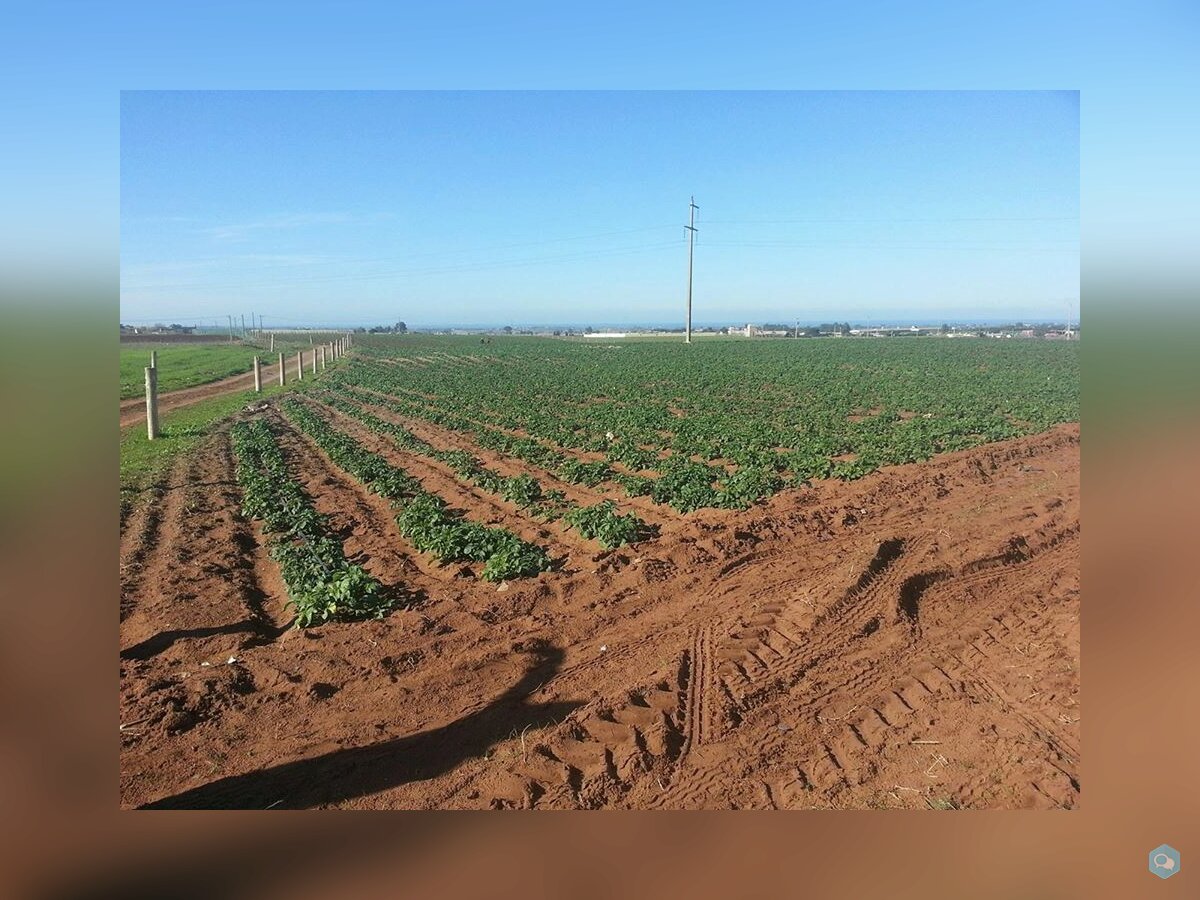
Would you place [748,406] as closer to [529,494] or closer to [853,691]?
[529,494]

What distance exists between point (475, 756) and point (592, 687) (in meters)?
0.87

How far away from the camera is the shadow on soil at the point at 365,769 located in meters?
3.60

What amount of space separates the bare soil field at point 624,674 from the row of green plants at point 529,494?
265mm

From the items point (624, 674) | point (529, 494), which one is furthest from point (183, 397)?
point (624, 674)

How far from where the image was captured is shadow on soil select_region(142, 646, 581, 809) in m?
3.60

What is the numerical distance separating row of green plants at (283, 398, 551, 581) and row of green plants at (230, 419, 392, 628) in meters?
0.71

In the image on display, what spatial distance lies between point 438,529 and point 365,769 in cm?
320

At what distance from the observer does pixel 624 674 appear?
456cm

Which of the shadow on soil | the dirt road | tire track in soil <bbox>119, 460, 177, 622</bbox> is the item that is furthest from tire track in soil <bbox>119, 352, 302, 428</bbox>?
the shadow on soil

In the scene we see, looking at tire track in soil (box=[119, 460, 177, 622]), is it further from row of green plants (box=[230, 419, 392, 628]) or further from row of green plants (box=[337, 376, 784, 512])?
row of green plants (box=[337, 376, 784, 512])

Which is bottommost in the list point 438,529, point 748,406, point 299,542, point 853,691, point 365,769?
point 365,769

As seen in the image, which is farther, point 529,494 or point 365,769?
point 529,494
